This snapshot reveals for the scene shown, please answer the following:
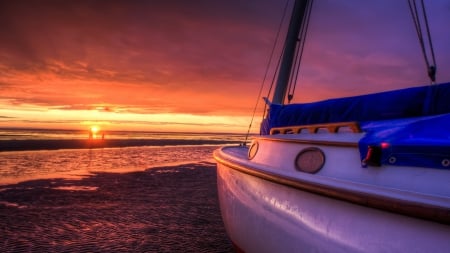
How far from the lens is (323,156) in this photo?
3.30 metres

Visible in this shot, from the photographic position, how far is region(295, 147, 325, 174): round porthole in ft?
10.8

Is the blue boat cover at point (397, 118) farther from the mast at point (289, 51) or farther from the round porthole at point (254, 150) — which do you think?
the mast at point (289, 51)

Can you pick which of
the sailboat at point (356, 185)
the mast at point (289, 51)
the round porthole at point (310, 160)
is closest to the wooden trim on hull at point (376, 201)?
the sailboat at point (356, 185)

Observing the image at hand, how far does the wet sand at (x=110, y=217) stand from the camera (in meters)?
5.57

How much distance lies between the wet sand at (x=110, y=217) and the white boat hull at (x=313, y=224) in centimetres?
201

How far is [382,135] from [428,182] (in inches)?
23.4

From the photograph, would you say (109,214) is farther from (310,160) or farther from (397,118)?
(397,118)

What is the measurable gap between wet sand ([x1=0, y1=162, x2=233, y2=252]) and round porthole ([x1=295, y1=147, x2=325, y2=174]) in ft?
8.56

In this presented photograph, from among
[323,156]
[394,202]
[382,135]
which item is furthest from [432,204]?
[323,156]

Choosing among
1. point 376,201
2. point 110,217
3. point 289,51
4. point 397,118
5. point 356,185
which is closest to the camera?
point 376,201

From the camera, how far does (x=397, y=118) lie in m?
3.94

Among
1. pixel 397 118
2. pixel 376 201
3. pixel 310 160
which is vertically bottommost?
pixel 376 201

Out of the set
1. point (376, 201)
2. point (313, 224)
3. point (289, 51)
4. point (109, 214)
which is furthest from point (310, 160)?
point (109, 214)

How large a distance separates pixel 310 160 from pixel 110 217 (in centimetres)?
524
